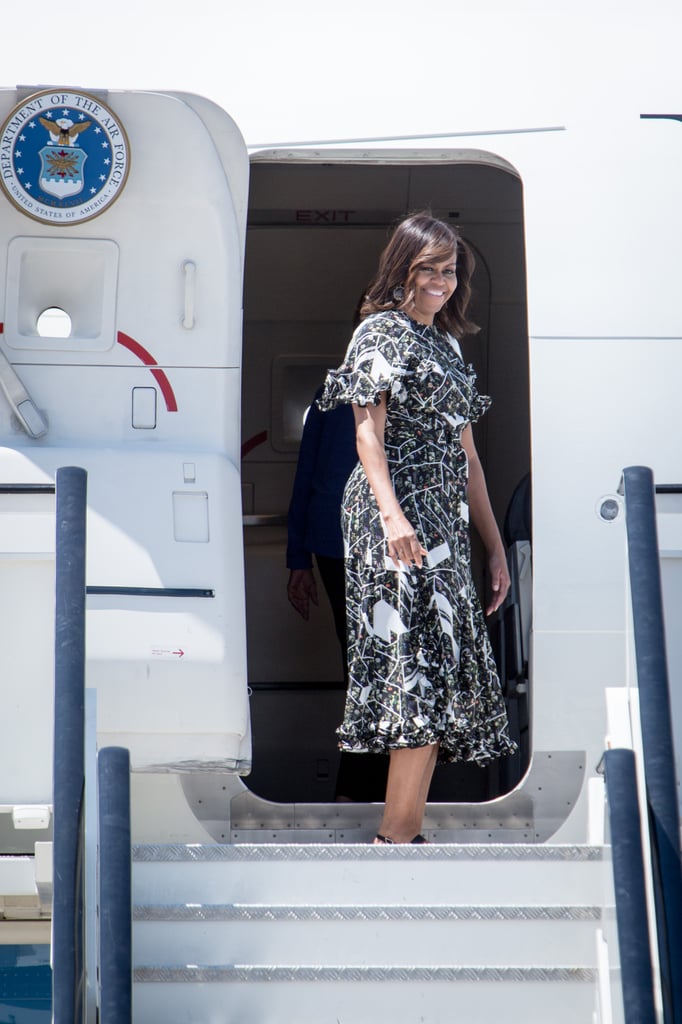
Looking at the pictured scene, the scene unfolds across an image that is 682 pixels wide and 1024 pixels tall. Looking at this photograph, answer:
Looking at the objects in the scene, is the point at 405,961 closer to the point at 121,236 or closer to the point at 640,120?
the point at 121,236

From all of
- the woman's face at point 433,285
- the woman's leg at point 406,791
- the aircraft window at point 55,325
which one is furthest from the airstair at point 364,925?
the aircraft window at point 55,325

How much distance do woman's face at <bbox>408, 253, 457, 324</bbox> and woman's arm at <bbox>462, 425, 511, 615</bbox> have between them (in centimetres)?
34

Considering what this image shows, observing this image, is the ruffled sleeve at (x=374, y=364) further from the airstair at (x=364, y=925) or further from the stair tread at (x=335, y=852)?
the stair tread at (x=335, y=852)

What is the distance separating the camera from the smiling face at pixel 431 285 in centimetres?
350

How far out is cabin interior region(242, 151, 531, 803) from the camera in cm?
563

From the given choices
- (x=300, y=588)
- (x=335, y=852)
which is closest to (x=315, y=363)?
(x=300, y=588)

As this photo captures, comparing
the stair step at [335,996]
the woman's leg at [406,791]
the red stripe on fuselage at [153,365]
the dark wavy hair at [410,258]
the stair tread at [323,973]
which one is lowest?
the stair step at [335,996]

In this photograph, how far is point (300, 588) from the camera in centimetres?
466

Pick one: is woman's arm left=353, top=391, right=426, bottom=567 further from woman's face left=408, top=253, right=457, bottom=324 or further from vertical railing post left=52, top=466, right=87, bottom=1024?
vertical railing post left=52, top=466, right=87, bottom=1024

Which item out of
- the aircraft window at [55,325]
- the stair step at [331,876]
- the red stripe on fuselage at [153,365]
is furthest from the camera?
the aircraft window at [55,325]

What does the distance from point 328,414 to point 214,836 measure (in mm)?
1341

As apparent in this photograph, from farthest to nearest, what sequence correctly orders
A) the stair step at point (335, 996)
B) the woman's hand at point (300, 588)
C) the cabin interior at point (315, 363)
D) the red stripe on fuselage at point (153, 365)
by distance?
the cabin interior at point (315, 363), the woman's hand at point (300, 588), the red stripe on fuselage at point (153, 365), the stair step at point (335, 996)

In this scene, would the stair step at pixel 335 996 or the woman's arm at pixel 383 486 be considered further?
the woman's arm at pixel 383 486

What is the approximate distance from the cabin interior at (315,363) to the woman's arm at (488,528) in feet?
6.56
